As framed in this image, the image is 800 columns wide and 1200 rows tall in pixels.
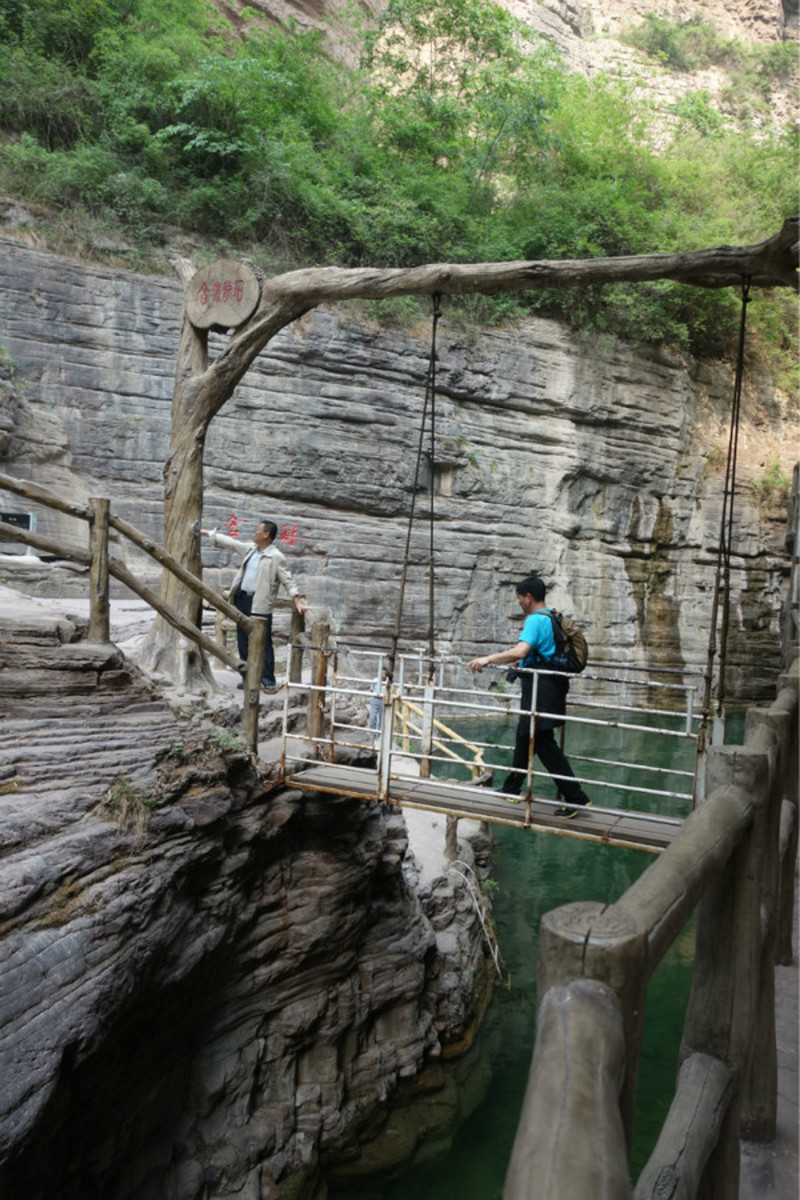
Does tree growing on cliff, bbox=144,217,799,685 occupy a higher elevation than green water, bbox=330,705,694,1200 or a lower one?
higher

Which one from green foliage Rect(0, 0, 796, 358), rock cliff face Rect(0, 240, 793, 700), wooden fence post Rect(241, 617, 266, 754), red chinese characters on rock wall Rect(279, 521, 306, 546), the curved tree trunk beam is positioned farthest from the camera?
green foliage Rect(0, 0, 796, 358)

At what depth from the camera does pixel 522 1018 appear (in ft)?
25.2

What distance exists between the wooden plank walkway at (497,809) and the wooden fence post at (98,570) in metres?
1.65

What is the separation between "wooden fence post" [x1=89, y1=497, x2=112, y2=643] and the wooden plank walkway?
5.42 feet

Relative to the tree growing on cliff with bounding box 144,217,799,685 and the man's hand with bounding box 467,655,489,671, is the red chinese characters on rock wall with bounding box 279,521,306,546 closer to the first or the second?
the tree growing on cliff with bounding box 144,217,799,685

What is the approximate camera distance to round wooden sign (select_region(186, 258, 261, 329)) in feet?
20.7

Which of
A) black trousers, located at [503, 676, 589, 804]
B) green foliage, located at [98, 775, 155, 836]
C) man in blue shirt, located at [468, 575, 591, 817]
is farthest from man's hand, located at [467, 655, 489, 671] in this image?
green foliage, located at [98, 775, 155, 836]

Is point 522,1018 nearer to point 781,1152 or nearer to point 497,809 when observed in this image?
point 497,809

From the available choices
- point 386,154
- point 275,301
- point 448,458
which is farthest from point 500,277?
point 386,154

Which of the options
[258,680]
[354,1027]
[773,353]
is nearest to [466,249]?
[773,353]

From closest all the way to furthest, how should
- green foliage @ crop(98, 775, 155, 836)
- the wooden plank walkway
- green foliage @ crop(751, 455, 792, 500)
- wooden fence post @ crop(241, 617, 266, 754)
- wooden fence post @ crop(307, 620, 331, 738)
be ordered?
green foliage @ crop(98, 775, 155, 836)
the wooden plank walkway
wooden fence post @ crop(241, 617, 266, 754)
wooden fence post @ crop(307, 620, 331, 738)
green foliage @ crop(751, 455, 792, 500)

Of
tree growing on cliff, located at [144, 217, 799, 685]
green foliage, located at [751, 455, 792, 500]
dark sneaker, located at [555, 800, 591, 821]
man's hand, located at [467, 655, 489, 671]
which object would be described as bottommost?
dark sneaker, located at [555, 800, 591, 821]

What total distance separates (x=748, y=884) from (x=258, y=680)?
4.13 meters

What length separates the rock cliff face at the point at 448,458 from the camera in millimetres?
14062
